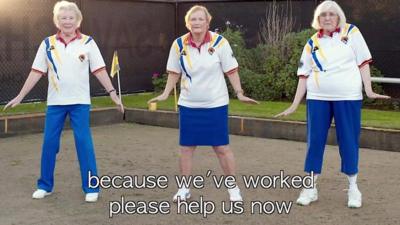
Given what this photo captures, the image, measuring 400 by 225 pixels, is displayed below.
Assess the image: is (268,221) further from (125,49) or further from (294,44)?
(125,49)

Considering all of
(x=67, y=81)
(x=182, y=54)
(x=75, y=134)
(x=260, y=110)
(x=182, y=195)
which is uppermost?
(x=182, y=54)

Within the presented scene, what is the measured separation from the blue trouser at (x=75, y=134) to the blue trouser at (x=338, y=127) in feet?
6.74

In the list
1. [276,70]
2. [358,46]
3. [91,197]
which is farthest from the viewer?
[276,70]

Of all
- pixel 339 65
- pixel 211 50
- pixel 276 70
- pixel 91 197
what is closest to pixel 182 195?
pixel 91 197

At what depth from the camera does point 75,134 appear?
649 centimetres

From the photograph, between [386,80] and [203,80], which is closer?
[203,80]

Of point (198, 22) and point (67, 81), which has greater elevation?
point (198, 22)

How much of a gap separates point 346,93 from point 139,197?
2130mm

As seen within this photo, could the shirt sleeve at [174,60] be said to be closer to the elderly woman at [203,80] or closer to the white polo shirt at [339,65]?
the elderly woman at [203,80]

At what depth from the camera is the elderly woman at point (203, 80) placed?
596cm

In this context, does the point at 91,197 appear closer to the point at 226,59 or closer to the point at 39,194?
the point at 39,194

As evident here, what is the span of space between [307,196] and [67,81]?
7.96ft

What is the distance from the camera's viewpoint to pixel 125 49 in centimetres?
1559

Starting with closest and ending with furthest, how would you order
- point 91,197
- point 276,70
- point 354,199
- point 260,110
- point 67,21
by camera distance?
1. point 354,199
2. point 67,21
3. point 91,197
4. point 260,110
5. point 276,70
